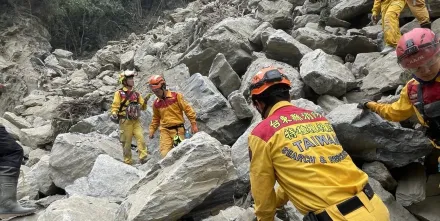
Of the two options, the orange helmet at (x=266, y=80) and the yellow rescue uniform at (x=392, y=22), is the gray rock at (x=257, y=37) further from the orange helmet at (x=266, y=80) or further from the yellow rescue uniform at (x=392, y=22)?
the orange helmet at (x=266, y=80)

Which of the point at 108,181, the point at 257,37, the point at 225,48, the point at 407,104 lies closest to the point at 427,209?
the point at 407,104

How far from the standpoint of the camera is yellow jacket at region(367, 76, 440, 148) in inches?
138

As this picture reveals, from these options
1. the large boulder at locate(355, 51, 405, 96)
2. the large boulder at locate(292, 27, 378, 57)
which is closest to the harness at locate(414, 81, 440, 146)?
A: the large boulder at locate(355, 51, 405, 96)

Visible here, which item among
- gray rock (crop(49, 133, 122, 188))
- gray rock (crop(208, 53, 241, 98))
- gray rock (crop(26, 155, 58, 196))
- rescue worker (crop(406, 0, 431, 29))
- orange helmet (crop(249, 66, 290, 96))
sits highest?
orange helmet (crop(249, 66, 290, 96))

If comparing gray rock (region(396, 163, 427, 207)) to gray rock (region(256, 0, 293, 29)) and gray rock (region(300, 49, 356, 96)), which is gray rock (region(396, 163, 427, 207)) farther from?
gray rock (region(256, 0, 293, 29))

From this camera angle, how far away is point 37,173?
715cm

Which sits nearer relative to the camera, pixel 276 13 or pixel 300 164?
pixel 300 164

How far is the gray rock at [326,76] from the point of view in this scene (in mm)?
6711

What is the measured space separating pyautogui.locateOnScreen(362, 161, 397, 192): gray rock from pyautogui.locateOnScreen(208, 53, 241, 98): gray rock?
410cm

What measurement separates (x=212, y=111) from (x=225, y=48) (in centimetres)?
210

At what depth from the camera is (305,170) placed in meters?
2.84

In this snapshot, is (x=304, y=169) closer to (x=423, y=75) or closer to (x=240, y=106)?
(x=423, y=75)

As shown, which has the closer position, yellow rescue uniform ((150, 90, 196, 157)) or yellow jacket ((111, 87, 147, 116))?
yellow rescue uniform ((150, 90, 196, 157))

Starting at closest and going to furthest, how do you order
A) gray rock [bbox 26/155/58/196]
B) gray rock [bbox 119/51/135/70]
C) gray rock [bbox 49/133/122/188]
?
gray rock [bbox 49/133/122/188] < gray rock [bbox 26/155/58/196] < gray rock [bbox 119/51/135/70]
